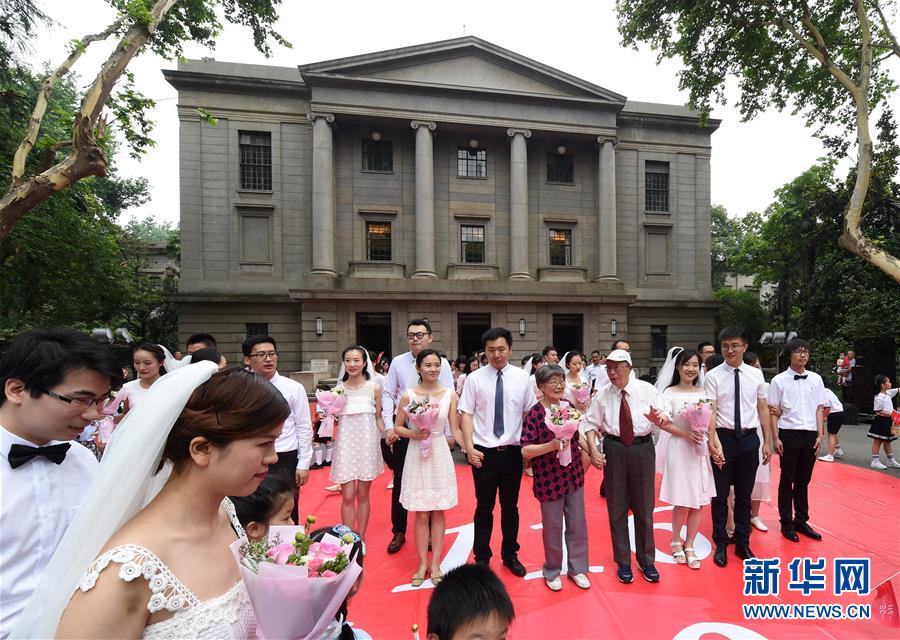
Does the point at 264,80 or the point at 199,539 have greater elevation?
the point at 264,80

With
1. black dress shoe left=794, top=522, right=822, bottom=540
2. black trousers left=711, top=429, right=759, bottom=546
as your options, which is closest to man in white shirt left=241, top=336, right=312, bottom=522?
black trousers left=711, top=429, right=759, bottom=546

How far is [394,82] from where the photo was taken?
18.1 meters

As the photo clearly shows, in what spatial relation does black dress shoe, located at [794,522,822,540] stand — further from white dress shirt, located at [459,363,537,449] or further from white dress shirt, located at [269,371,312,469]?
white dress shirt, located at [269,371,312,469]

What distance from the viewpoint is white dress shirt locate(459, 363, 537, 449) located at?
4129 millimetres

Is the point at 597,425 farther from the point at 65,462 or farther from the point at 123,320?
the point at 123,320

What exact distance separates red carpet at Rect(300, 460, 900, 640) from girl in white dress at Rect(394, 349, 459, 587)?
391mm

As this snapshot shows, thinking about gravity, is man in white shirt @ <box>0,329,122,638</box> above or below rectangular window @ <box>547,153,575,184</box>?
below

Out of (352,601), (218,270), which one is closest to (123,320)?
(218,270)

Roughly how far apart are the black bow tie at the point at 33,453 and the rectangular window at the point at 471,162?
2009 cm

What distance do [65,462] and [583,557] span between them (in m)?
4.02

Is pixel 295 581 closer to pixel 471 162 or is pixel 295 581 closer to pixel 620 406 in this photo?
pixel 620 406

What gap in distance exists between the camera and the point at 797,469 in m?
4.96

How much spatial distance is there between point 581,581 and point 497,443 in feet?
4.79

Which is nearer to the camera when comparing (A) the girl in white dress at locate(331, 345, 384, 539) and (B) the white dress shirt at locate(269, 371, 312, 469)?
(B) the white dress shirt at locate(269, 371, 312, 469)
